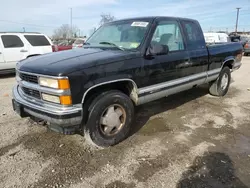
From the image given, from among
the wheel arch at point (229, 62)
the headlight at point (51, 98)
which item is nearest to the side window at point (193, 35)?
the wheel arch at point (229, 62)

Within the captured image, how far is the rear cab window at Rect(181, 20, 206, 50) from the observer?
14.7 ft

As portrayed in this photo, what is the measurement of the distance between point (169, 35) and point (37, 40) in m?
7.14

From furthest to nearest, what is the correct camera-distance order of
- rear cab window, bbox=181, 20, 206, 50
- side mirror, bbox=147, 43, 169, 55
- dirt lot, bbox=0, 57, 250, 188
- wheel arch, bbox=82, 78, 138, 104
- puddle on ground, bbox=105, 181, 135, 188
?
rear cab window, bbox=181, 20, 206, 50
side mirror, bbox=147, 43, 169, 55
wheel arch, bbox=82, 78, 138, 104
dirt lot, bbox=0, 57, 250, 188
puddle on ground, bbox=105, 181, 135, 188

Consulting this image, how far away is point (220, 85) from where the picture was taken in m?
6.02

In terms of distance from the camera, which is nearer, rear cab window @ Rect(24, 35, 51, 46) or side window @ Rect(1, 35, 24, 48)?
side window @ Rect(1, 35, 24, 48)

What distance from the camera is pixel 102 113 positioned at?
3135 mm

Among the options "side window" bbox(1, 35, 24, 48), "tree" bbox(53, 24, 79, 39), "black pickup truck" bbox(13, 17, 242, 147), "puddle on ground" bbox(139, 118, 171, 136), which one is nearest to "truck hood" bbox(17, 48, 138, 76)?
"black pickup truck" bbox(13, 17, 242, 147)

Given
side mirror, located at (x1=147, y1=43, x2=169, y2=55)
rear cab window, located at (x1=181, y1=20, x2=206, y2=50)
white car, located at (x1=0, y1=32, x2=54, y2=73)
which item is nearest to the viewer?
side mirror, located at (x1=147, y1=43, x2=169, y2=55)

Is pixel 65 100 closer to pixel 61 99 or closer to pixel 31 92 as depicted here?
pixel 61 99

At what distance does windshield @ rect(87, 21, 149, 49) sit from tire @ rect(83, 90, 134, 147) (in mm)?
924

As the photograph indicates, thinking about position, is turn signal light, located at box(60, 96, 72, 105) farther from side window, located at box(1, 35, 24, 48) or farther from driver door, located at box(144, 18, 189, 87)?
side window, located at box(1, 35, 24, 48)

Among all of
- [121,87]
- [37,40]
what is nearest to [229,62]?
[121,87]

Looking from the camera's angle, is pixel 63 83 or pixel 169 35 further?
pixel 169 35

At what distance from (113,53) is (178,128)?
6.17 ft
